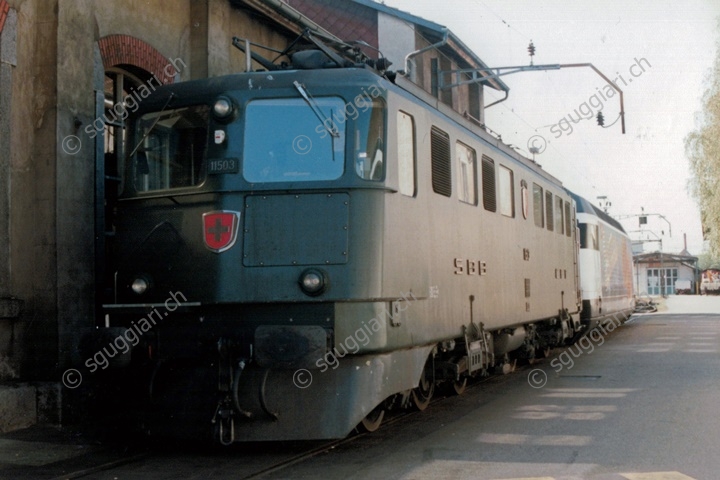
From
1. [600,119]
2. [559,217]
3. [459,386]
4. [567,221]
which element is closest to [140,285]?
[459,386]

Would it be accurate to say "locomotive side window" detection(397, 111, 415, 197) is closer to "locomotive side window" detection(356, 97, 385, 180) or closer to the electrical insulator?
"locomotive side window" detection(356, 97, 385, 180)

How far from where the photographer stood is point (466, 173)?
9.85 metres

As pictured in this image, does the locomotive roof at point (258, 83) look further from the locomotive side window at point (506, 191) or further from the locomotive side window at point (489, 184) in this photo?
the locomotive side window at point (506, 191)

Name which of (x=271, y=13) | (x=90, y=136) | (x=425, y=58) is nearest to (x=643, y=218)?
(x=425, y=58)

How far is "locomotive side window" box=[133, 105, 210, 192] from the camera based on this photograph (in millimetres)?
7602

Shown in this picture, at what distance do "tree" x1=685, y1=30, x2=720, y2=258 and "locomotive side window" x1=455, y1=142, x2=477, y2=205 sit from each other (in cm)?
2376

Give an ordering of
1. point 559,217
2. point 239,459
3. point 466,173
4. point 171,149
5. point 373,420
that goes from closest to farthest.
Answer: point 239,459 < point 171,149 < point 373,420 < point 466,173 < point 559,217

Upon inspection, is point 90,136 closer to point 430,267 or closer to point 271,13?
point 430,267

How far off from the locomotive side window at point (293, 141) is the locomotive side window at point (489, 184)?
3.35 metres

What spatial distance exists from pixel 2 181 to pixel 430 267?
4375 mm

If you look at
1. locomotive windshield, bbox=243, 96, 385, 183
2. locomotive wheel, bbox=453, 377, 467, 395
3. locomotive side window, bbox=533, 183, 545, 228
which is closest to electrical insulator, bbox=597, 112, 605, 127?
locomotive side window, bbox=533, 183, 545, 228

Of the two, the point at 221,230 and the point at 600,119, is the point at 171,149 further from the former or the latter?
the point at 600,119

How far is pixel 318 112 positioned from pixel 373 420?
2.86 m

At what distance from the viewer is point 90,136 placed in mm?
9906
